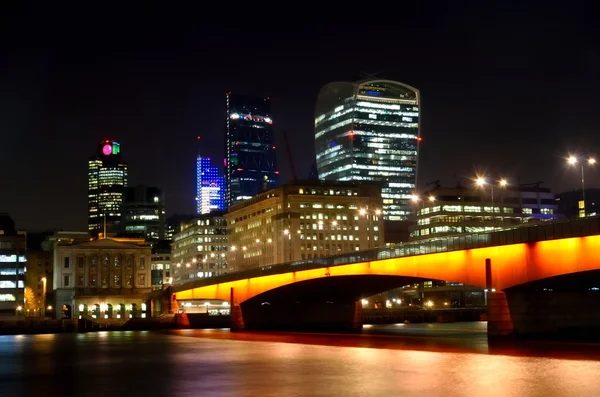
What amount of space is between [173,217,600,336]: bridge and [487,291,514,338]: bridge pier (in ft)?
0.31

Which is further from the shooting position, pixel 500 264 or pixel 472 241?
pixel 472 241

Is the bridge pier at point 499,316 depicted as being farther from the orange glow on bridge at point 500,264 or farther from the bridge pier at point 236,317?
the bridge pier at point 236,317

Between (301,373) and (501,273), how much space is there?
32846 millimetres

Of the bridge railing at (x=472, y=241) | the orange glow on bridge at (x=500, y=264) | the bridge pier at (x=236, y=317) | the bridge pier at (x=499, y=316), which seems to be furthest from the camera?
the bridge pier at (x=236, y=317)

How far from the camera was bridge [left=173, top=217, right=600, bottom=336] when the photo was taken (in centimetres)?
7225

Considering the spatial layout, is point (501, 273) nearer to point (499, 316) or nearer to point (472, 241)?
point (499, 316)

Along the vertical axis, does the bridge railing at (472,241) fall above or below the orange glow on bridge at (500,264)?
above

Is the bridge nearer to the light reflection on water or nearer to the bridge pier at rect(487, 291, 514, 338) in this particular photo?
the bridge pier at rect(487, 291, 514, 338)

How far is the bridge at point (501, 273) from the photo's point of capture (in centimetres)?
7225

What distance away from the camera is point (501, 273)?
259ft

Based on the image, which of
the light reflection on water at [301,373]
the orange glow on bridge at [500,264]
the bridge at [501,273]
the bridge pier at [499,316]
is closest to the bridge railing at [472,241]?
the bridge at [501,273]

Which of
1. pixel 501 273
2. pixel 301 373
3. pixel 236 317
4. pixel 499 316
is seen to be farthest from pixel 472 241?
pixel 236 317

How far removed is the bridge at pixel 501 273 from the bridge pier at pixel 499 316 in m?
0.09

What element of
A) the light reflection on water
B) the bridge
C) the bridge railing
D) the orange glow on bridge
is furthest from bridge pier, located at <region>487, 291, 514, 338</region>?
the light reflection on water
